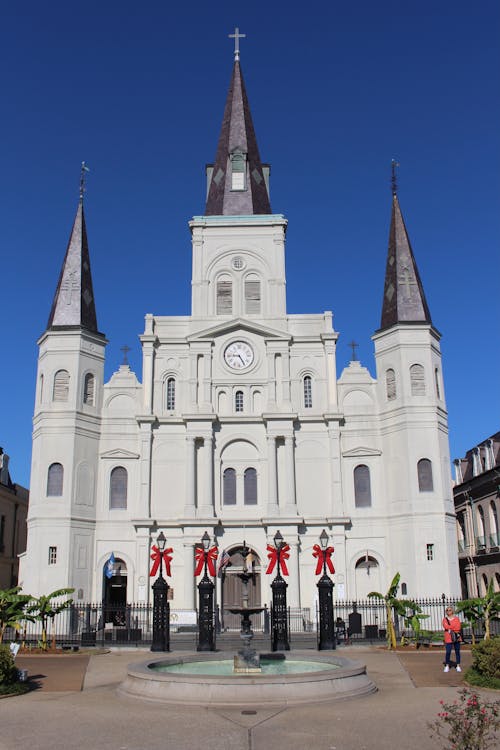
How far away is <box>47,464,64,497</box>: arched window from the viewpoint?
1468 inches

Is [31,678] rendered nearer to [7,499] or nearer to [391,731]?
[391,731]

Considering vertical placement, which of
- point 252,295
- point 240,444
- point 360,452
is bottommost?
point 360,452

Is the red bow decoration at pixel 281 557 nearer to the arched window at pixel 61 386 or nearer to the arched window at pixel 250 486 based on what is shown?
the arched window at pixel 250 486

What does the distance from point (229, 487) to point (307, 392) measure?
6654 millimetres

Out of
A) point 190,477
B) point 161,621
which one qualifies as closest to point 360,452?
point 190,477

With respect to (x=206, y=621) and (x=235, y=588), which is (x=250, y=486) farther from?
(x=206, y=621)

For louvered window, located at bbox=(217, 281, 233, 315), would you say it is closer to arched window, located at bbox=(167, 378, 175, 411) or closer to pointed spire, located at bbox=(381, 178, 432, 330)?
arched window, located at bbox=(167, 378, 175, 411)

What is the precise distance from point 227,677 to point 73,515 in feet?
78.6

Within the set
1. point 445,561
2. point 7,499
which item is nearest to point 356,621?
point 445,561

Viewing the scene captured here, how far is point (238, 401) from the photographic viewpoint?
40812 mm

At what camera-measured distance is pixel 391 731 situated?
38.8ft

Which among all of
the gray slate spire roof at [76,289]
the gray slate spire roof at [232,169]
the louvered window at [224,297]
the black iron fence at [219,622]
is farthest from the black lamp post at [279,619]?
the gray slate spire roof at [232,169]

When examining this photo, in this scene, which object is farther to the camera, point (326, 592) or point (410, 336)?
point (410, 336)

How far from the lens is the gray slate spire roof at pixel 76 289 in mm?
40094
